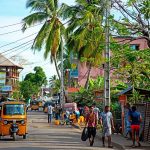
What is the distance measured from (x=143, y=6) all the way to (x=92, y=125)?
5352 millimetres

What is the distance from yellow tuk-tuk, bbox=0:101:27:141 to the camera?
22797 millimetres

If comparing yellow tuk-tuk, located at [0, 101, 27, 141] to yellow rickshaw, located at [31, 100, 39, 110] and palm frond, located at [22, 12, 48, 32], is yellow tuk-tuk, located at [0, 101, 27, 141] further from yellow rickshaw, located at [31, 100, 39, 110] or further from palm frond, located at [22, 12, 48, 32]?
yellow rickshaw, located at [31, 100, 39, 110]

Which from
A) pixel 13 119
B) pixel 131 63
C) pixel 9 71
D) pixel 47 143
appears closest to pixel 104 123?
pixel 47 143

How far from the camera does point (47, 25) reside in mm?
50219

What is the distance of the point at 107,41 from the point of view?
2205 cm

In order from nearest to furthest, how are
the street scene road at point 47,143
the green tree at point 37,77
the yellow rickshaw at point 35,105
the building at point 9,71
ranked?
the street scene road at point 47,143 → the yellow rickshaw at point 35,105 → the building at point 9,71 → the green tree at point 37,77

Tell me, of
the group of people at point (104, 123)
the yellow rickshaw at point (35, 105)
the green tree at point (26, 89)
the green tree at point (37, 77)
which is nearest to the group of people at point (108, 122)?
the group of people at point (104, 123)

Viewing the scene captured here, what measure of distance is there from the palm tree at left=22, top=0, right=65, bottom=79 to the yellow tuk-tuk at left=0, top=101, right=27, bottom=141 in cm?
2506

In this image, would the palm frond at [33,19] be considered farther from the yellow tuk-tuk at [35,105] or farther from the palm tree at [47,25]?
the yellow tuk-tuk at [35,105]

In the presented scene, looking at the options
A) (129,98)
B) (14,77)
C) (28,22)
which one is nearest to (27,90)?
(14,77)

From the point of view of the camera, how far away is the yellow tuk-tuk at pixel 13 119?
2280 cm

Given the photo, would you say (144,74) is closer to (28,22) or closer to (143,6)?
(143,6)

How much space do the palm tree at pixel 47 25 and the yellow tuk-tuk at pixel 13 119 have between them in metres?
25.1

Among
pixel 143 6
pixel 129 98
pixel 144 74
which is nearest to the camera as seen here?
pixel 143 6
